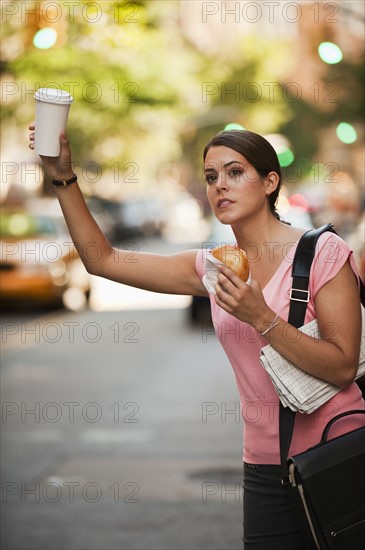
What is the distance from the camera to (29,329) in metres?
16.6

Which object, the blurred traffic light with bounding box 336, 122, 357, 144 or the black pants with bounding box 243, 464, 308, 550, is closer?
the black pants with bounding box 243, 464, 308, 550

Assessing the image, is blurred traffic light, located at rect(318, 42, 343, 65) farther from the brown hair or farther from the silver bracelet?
the silver bracelet

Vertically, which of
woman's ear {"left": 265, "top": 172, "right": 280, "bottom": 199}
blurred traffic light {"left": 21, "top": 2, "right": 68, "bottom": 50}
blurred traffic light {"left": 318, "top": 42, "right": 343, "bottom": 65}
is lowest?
woman's ear {"left": 265, "top": 172, "right": 280, "bottom": 199}

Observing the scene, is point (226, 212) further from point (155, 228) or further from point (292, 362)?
point (155, 228)

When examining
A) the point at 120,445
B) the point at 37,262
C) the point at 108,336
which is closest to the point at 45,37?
the point at 120,445

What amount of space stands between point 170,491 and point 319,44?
5.86 m

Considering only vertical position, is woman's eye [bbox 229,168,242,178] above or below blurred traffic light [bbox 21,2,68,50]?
below

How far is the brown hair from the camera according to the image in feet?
9.28

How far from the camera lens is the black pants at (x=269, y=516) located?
108 inches

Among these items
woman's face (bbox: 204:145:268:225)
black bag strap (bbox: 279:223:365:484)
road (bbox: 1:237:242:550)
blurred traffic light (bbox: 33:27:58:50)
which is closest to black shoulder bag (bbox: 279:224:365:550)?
black bag strap (bbox: 279:223:365:484)

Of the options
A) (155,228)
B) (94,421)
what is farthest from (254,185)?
(155,228)

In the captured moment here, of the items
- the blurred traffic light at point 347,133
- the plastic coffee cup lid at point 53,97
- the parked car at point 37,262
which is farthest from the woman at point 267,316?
the parked car at point 37,262

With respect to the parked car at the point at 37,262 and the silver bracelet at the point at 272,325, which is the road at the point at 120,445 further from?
the silver bracelet at the point at 272,325

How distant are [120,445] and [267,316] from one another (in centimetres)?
577
